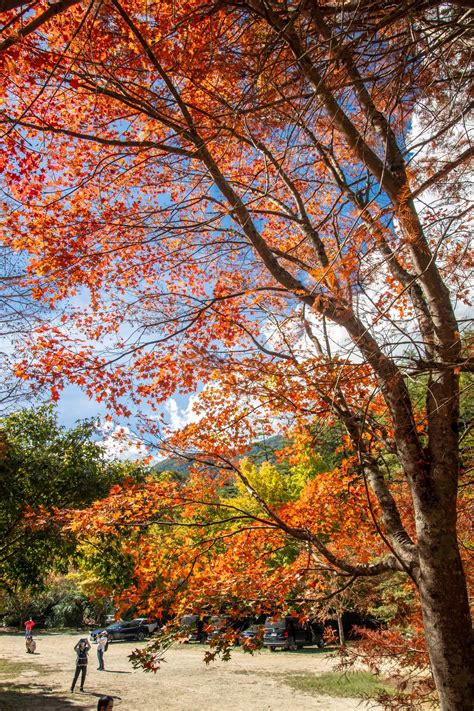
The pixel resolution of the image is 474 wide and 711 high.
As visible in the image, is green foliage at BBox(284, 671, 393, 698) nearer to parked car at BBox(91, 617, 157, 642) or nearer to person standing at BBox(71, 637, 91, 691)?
person standing at BBox(71, 637, 91, 691)

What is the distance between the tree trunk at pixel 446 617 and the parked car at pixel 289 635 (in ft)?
54.6

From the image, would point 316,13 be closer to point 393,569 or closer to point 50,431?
point 393,569

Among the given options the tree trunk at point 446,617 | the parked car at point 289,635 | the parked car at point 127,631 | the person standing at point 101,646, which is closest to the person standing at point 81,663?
the person standing at point 101,646

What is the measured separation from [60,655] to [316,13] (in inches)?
927

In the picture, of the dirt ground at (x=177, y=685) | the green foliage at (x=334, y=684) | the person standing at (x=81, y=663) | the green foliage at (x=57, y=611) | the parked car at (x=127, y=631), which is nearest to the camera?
the dirt ground at (x=177, y=685)

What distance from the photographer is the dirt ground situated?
959 centimetres

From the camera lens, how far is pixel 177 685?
12.2 metres

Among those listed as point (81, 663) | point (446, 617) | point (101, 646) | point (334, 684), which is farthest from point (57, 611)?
point (446, 617)

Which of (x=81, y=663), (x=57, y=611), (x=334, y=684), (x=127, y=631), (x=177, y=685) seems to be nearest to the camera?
(x=334, y=684)

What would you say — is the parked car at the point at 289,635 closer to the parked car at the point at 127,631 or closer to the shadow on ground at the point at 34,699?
the shadow on ground at the point at 34,699

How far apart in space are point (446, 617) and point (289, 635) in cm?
1821

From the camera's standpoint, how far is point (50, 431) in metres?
13.3

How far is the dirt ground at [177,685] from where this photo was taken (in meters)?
9.59

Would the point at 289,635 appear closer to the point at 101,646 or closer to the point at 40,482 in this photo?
the point at 101,646
